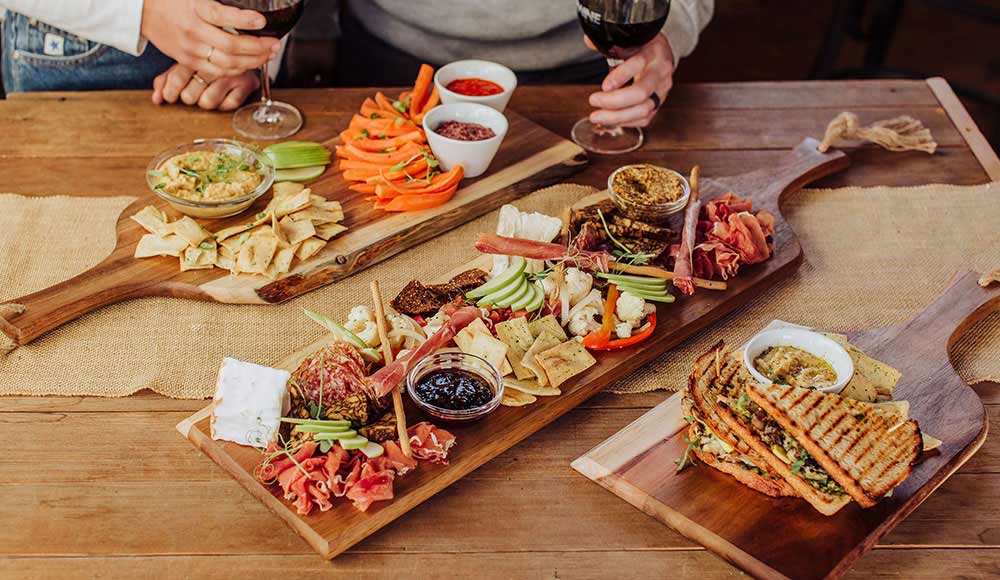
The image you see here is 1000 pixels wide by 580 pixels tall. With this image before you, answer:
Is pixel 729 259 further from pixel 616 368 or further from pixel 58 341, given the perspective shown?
pixel 58 341

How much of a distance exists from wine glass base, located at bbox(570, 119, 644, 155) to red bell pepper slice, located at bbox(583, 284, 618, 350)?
85cm

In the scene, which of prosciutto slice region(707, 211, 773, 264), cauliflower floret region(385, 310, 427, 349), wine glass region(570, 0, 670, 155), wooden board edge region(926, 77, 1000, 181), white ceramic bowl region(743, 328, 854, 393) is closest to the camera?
white ceramic bowl region(743, 328, 854, 393)

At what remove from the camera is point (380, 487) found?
169cm

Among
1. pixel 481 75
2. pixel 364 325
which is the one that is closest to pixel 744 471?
pixel 364 325

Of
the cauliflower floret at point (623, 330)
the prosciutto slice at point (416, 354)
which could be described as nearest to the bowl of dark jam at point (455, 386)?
the prosciutto slice at point (416, 354)

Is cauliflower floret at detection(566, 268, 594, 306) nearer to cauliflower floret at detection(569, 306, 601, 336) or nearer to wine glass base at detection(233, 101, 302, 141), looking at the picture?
cauliflower floret at detection(569, 306, 601, 336)

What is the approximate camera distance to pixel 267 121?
111 inches

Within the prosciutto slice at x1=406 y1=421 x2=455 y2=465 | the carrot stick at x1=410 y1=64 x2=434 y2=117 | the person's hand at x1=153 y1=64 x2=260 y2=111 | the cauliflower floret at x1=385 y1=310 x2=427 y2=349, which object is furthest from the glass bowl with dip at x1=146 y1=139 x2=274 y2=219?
the prosciutto slice at x1=406 y1=421 x2=455 y2=465

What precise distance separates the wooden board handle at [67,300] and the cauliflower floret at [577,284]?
95cm

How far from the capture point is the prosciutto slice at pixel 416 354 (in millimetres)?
1794

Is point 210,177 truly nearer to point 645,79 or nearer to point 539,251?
point 539,251

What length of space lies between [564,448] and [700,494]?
0.95 feet

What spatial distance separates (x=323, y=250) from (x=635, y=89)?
3.55 feet

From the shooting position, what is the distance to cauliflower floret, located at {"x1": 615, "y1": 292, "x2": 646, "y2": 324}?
2113 millimetres
